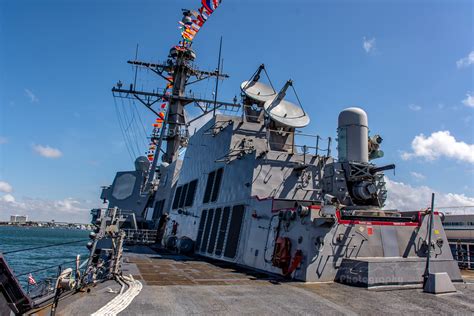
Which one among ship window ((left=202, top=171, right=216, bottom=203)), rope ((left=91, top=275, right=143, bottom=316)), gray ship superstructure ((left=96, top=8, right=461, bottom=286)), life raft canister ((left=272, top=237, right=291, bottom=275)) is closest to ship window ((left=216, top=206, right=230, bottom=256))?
gray ship superstructure ((left=96, top=8, right=461, bottom=286))

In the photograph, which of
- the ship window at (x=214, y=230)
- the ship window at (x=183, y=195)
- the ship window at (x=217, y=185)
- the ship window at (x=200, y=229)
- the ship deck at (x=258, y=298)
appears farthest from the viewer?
the ship window at (x=183, y=195)

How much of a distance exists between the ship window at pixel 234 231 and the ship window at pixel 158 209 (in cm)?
1422

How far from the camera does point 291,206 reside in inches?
416

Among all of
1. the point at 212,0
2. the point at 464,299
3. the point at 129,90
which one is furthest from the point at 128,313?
the point at 129,90

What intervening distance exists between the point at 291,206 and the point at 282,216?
1244 mm

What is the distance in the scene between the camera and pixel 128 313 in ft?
15.8

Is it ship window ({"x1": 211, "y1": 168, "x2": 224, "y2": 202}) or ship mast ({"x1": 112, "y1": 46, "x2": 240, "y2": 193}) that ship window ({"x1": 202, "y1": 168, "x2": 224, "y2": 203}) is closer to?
ship window ({"x1": 211, "y1": 168, "x2": 224, "y2": 202})

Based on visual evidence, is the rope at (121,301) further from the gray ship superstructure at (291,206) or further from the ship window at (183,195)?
the ship window at (183,195)

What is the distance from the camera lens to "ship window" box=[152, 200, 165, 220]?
25953 millimetres

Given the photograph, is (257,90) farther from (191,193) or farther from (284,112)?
(191,193)

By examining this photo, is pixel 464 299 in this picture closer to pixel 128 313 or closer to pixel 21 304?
pixel 128 313

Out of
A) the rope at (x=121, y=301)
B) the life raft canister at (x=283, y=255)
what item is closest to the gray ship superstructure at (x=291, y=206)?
the life raft canister at (x=283, y=255)

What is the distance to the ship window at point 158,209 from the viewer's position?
25953mm

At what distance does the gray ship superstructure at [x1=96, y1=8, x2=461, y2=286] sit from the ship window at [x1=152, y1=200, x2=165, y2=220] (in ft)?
20.1
